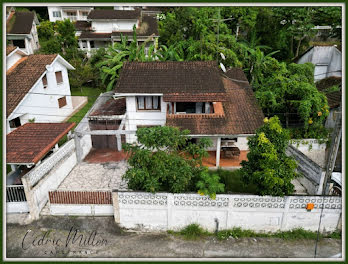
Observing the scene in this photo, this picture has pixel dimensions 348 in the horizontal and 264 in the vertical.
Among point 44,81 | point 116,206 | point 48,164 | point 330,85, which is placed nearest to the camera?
point 116,206

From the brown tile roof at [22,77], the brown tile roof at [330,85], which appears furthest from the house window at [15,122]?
the brown tile roof at [330,85]

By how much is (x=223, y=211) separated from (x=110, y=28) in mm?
30652

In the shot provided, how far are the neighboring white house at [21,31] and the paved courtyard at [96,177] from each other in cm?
2326

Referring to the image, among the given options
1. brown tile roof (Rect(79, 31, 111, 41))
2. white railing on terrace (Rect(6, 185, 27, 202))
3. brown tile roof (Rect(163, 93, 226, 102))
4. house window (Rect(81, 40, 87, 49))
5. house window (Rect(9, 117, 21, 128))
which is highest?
brown tile roof (Rect(79, 31, 111, 41))

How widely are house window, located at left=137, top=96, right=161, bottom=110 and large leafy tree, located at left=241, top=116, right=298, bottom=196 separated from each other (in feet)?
22.6

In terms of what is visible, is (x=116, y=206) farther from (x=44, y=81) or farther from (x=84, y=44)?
(x=84, y=44)

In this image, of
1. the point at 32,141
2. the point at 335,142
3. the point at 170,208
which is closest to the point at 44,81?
the point at 32,141

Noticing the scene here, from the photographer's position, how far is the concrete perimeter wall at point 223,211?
32.8 ft

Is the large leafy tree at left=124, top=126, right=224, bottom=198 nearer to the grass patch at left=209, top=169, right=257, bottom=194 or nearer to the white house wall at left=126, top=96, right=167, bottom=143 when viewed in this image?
the grass patch at left=209, top=169, right=257, bottom=194

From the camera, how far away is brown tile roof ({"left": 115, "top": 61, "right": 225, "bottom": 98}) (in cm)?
1478

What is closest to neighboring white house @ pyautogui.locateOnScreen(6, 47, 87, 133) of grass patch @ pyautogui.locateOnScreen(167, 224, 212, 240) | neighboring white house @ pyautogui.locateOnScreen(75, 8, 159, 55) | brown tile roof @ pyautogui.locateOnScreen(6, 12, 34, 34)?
grass patch @ pyautogui.locateOnScreen(167, 224, 212, 240)

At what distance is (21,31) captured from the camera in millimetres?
30266

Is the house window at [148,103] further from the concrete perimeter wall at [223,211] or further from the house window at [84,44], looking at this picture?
the house window at [84,44]

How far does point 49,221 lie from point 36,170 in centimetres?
223
